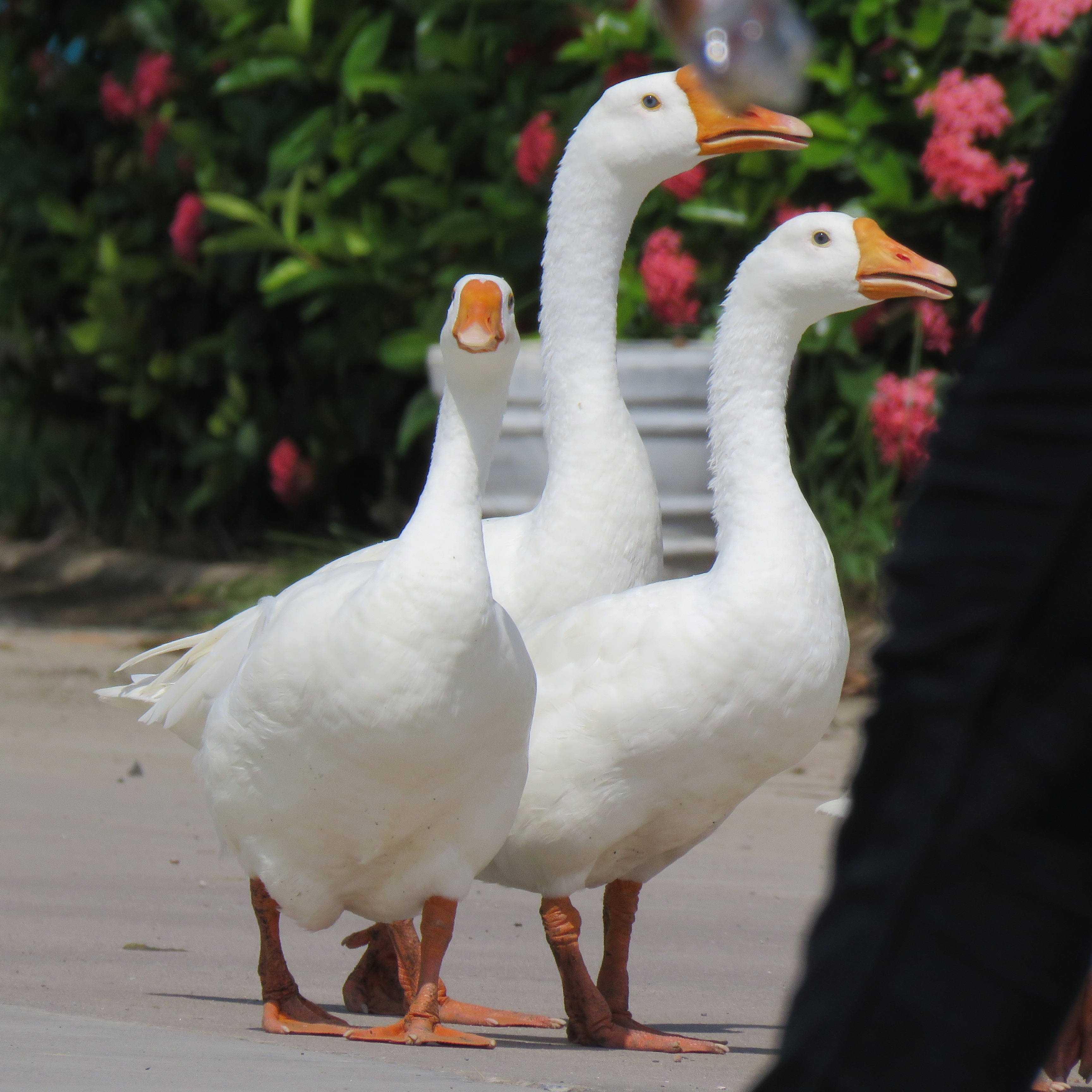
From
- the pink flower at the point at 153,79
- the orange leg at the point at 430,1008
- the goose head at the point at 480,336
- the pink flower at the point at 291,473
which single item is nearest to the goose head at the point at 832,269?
the goose head at the point at 480,336

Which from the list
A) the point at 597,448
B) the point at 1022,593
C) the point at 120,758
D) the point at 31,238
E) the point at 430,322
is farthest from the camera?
the point at 31,238

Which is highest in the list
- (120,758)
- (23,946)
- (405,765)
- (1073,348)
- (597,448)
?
(1073,348)

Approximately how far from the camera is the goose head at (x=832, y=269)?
377cm

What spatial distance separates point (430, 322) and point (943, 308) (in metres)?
2.01

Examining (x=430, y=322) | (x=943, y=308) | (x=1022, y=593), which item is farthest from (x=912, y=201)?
(x=1022, y=593)

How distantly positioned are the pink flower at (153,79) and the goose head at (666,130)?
15.1 feet

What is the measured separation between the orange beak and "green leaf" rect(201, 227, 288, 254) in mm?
4391

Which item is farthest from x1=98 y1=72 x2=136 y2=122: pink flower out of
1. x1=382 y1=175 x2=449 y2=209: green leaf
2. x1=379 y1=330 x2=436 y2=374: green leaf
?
x1=379 y1=330 x2=436 y2=374: green leaf

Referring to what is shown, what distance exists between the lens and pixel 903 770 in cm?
110

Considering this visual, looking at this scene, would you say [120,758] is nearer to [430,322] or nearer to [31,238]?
[430,322]

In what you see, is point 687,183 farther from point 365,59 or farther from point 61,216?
point 61,216

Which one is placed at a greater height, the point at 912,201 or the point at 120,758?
the point at 912,201

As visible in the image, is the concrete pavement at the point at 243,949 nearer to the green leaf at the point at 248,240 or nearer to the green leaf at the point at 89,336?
the green leaf at the point at 248,240

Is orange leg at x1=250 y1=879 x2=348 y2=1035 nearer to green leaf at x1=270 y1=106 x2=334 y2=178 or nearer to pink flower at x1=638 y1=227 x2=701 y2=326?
pink flower at x1=638 y1=227 x2=701 y2=326
